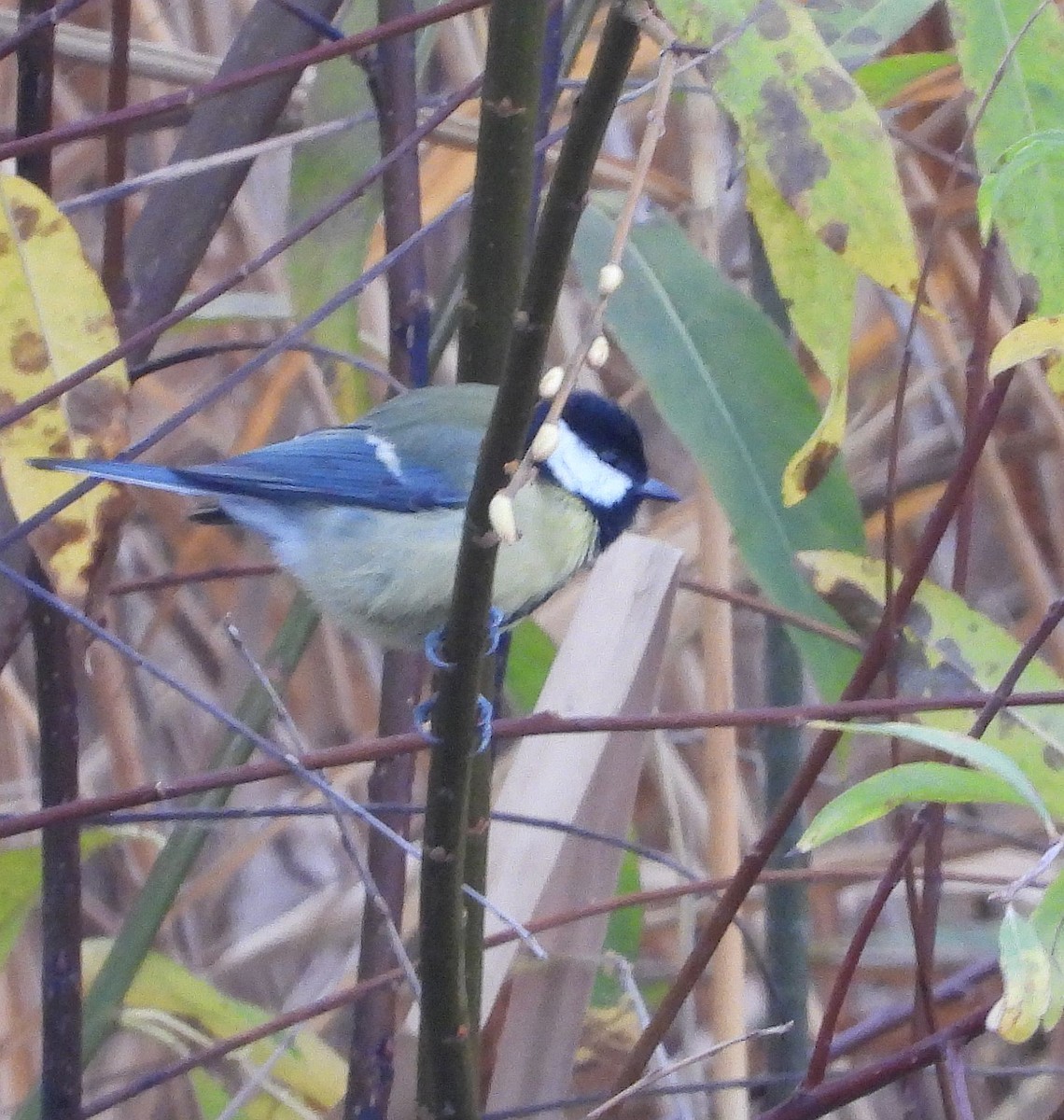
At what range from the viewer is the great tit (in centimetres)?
119

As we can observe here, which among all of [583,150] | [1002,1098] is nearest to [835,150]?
[583,150]

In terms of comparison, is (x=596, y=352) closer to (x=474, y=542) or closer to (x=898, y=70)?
(x=474, y=542)

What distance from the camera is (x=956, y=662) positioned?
0.84m

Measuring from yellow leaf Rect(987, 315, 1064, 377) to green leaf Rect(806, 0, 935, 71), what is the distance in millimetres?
209

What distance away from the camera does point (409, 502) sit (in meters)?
1.30

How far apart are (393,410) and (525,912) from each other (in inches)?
19.6

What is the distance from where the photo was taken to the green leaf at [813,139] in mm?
612

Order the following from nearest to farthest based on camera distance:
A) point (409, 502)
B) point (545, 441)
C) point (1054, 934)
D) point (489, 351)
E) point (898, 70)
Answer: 1. point (545, 441)
2. point (1054, 934)
3. point (489, 351)
4. point (898, 70)
5. point (409, 502)

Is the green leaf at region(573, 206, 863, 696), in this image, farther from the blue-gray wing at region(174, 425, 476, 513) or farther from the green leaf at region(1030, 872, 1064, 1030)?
the green leaf at region(1030, 872, 1064, 1030)

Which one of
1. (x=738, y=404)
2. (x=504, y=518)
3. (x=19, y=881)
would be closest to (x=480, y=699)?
(x=504, y=518)

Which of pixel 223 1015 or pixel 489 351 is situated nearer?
pixel 489 351

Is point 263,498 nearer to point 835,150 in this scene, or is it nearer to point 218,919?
point 835,150

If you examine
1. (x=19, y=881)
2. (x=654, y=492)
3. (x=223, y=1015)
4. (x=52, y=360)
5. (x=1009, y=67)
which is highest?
(x=1009, y=67)

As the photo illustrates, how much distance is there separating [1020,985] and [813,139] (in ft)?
1.13
